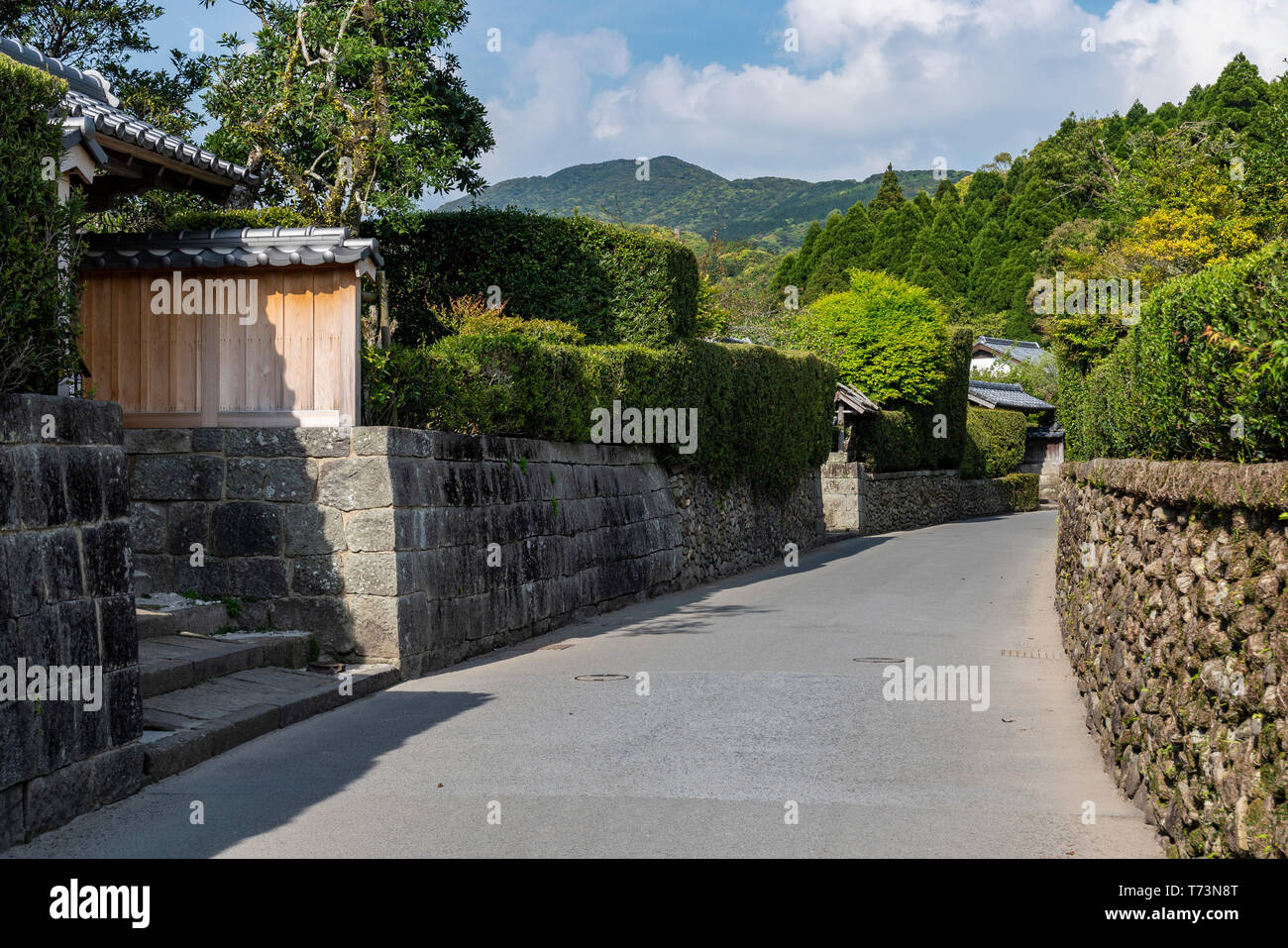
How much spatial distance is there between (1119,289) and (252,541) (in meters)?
31.1

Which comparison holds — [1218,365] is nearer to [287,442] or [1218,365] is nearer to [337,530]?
[337,530]

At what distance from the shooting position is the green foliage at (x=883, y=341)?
36.5 m

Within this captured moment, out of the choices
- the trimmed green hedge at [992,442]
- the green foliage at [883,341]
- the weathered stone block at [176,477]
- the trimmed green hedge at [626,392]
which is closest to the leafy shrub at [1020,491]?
the trimmed green hedge at [992,442]

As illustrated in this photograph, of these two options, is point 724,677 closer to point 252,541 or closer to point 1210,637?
point 252,541

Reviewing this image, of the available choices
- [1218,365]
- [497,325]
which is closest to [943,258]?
[497,325]

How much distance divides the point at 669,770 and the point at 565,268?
13.5 meters

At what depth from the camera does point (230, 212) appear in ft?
37.0

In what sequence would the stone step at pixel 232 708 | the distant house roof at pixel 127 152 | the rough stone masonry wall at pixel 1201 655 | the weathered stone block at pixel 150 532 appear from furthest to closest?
the weathered stone block at pixel 150 532, the distant house roof at pixel 127 152, the stone step at pixel 232 708, the rough stone masonry wall at pixel 1201 655

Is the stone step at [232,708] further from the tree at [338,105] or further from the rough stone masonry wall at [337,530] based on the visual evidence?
the tree at [338,105]

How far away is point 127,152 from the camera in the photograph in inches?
396

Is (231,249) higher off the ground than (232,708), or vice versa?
(231,249)

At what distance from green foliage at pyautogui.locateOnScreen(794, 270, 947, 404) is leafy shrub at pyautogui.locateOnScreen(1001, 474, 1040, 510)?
1111 cm

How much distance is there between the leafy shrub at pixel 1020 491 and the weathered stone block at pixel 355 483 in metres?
40.3

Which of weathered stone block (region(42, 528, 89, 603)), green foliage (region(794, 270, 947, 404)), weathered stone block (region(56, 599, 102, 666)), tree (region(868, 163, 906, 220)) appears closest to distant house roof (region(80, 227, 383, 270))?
weathered stone block (region(42, 528, 89, 603))
